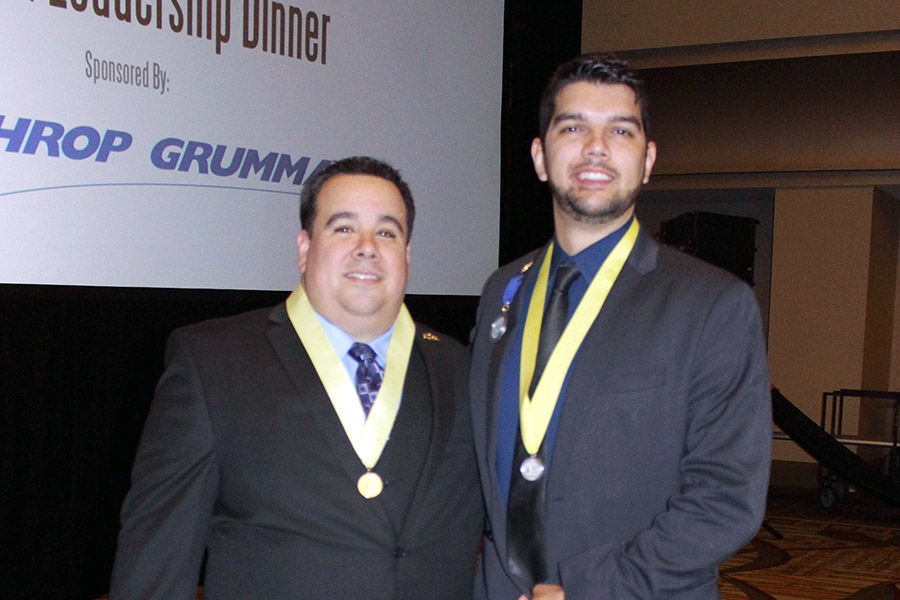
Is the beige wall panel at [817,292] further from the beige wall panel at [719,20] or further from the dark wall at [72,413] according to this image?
the dark wall at [72,413]

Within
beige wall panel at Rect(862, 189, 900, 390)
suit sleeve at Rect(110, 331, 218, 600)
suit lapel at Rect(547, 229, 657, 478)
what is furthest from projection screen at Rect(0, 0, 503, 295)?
beige wall panel at Rect(862, 189, 900, 390)

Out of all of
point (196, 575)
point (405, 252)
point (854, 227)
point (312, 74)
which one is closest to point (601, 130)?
point (405, 252)

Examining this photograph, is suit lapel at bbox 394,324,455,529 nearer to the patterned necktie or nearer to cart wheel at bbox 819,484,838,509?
the patterned necktie

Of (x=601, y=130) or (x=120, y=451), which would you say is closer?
(x=601, y=130)

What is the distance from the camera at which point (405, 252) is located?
1824mm

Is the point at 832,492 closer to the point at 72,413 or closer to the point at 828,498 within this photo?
the point at 828,498

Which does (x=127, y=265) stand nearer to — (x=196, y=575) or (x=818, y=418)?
(x=196, y=575)

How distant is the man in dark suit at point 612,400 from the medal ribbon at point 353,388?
0.17 m

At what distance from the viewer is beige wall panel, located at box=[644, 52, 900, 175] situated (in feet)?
27.2

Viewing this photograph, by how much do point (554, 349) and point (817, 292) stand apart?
26.1 ft

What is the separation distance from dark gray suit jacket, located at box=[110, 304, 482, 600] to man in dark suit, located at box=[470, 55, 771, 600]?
19 cm

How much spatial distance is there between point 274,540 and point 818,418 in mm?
8364

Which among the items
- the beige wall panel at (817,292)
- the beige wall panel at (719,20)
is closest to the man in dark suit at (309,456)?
the beige wall panel at (719,20)

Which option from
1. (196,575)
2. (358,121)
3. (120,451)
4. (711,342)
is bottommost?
(120,451)
